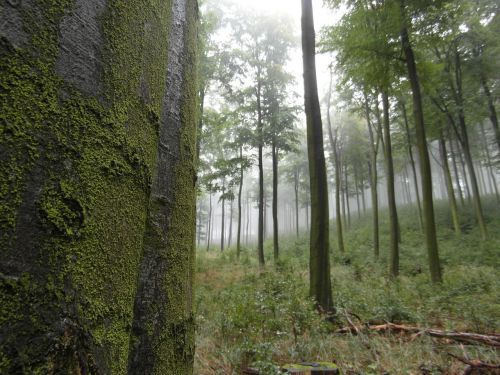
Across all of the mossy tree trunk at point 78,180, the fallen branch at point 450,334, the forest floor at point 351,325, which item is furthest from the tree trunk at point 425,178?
the mossy tree trunk at point 78,180

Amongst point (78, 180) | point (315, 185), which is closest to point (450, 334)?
point (315, 185)

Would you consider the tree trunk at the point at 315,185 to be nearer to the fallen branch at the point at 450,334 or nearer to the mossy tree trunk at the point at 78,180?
the fallen branch at the point at 450,334

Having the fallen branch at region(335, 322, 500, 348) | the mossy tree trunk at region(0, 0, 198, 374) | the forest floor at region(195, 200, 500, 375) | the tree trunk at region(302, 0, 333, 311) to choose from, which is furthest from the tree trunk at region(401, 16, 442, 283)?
the mossy tree trunk at region(0, 0, 198, 374)

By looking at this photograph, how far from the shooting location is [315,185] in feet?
16.4

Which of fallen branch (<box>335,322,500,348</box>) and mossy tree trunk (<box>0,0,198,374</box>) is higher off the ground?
mossy tree trunk (<box>0,0,198,374</box>)

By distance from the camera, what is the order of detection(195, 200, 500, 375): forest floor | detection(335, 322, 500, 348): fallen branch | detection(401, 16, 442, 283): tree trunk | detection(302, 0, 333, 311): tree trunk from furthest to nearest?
detection(401, 16, 442, 283): tree trunk → detection(302, 0, 333, 311): tree trunk → detection(335, 322, 500, 348): fallen branch → detection(195, 200, 500, 375): forest floor

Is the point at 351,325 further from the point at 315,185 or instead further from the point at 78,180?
the point at 78,180

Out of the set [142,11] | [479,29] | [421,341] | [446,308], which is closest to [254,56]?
[479,29]

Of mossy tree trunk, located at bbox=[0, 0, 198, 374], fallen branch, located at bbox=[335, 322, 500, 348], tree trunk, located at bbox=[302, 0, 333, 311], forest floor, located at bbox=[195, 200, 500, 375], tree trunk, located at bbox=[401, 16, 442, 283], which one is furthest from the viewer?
tree trunk, located at bbox=[401, 16, 442, 283]

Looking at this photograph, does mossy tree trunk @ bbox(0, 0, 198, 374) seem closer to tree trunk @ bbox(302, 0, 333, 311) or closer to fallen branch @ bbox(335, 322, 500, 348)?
fallen branch @ bbox(335, 322, 500, 348)

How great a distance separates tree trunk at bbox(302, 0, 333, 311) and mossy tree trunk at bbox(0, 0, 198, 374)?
14.0ft

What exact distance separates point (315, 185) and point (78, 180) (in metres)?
4.78

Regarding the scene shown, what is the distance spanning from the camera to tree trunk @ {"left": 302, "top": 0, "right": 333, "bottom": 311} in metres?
4.65

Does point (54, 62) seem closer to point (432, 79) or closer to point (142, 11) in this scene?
point (142, 11)
